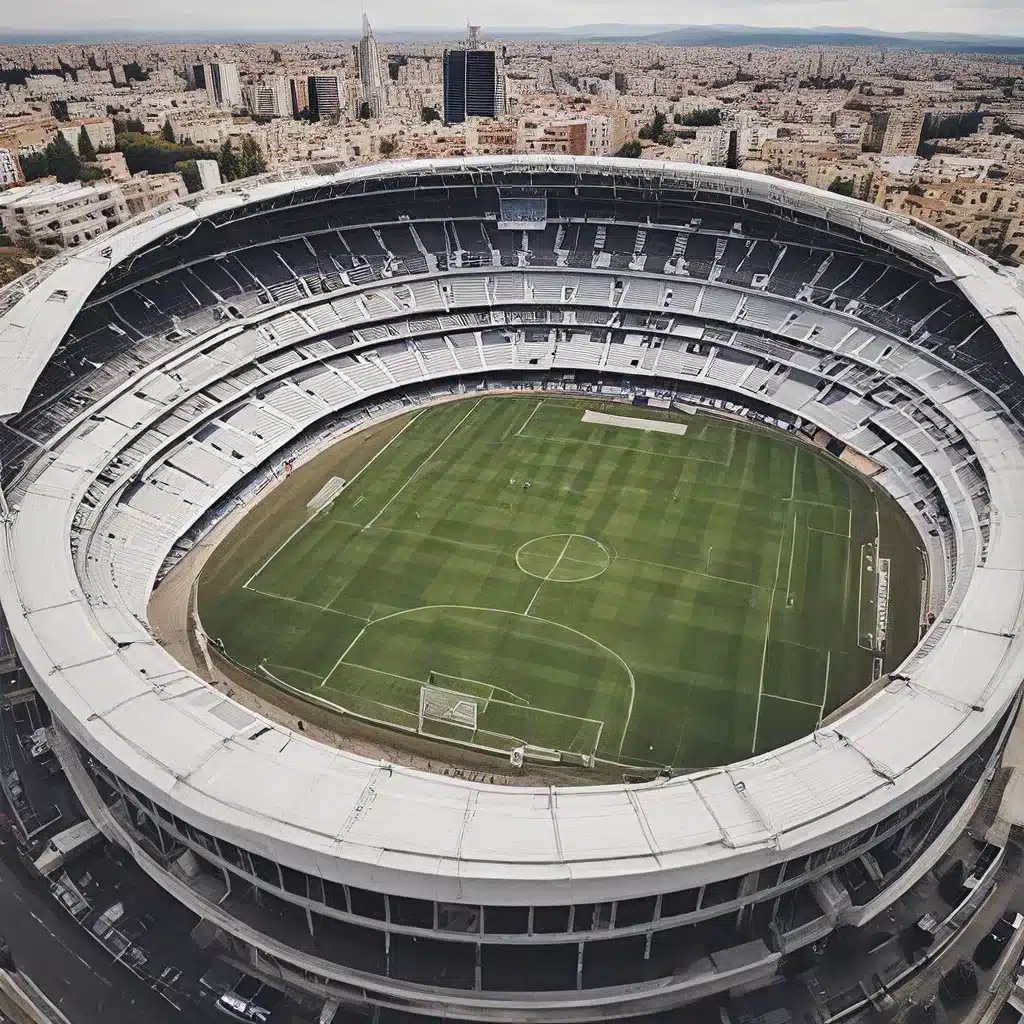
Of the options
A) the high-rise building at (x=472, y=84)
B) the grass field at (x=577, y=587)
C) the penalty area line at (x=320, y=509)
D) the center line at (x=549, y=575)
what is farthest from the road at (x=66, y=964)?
the high-rise building at (x=472, y=84)

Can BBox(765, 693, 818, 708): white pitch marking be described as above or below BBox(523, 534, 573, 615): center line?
above

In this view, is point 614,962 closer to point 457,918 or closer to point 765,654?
point 457,918

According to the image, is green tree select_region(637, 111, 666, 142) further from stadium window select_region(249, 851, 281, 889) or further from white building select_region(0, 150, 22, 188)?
stadium window select_region(249, 851, 281, 889)

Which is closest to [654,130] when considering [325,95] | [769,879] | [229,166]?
[229,166]

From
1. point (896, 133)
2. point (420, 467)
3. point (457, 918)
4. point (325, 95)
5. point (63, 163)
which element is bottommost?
point (420, 467)

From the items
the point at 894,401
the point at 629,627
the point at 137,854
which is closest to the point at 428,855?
the point at 137,854

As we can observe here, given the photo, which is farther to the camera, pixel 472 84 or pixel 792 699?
pixel 472 84

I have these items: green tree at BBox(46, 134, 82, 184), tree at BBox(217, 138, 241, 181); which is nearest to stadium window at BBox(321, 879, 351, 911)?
tree at BBox(217, 138, 241, 181)

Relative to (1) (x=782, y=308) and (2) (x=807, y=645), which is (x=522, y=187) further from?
(2) (x=807, y=645)
